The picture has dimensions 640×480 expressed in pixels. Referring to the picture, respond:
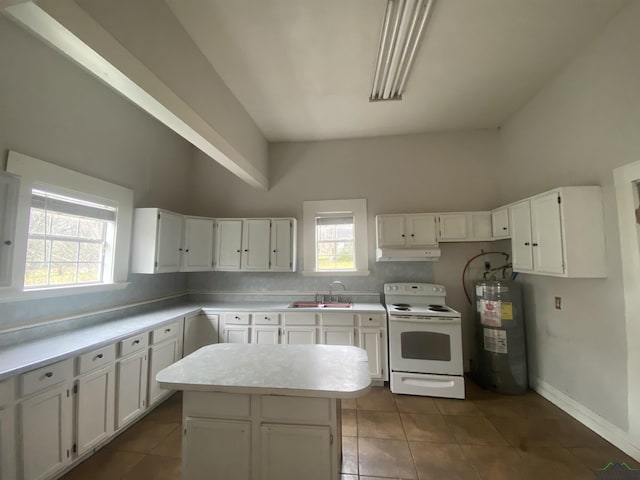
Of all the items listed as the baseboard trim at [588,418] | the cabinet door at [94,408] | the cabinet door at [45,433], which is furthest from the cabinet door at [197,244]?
the baseboard trim at [588,418]

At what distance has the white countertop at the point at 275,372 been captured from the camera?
127cm

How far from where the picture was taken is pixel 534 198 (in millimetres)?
2588

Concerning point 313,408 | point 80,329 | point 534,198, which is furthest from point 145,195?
point 534,198

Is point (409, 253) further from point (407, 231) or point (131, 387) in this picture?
point (131, 387)

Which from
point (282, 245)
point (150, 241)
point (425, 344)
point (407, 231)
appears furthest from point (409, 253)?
point (150, 241)

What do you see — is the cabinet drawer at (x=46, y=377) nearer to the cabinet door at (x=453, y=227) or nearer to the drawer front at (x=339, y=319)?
the drawer front at (x=339, y=319)

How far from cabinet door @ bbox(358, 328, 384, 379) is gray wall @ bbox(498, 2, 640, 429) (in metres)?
1.74

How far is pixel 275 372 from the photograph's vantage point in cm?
145

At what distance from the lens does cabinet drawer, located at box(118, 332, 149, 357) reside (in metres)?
2.19

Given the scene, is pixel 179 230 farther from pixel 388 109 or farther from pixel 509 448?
pixel 509 448

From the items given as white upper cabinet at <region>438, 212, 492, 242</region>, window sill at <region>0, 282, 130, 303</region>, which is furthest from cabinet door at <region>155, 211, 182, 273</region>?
white upper cabinet at <region>438, 212, 492, 242</region>

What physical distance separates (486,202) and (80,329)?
4855 mm

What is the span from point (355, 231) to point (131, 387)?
3058 mm

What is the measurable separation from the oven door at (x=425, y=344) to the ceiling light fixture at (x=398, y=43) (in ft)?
8.42
